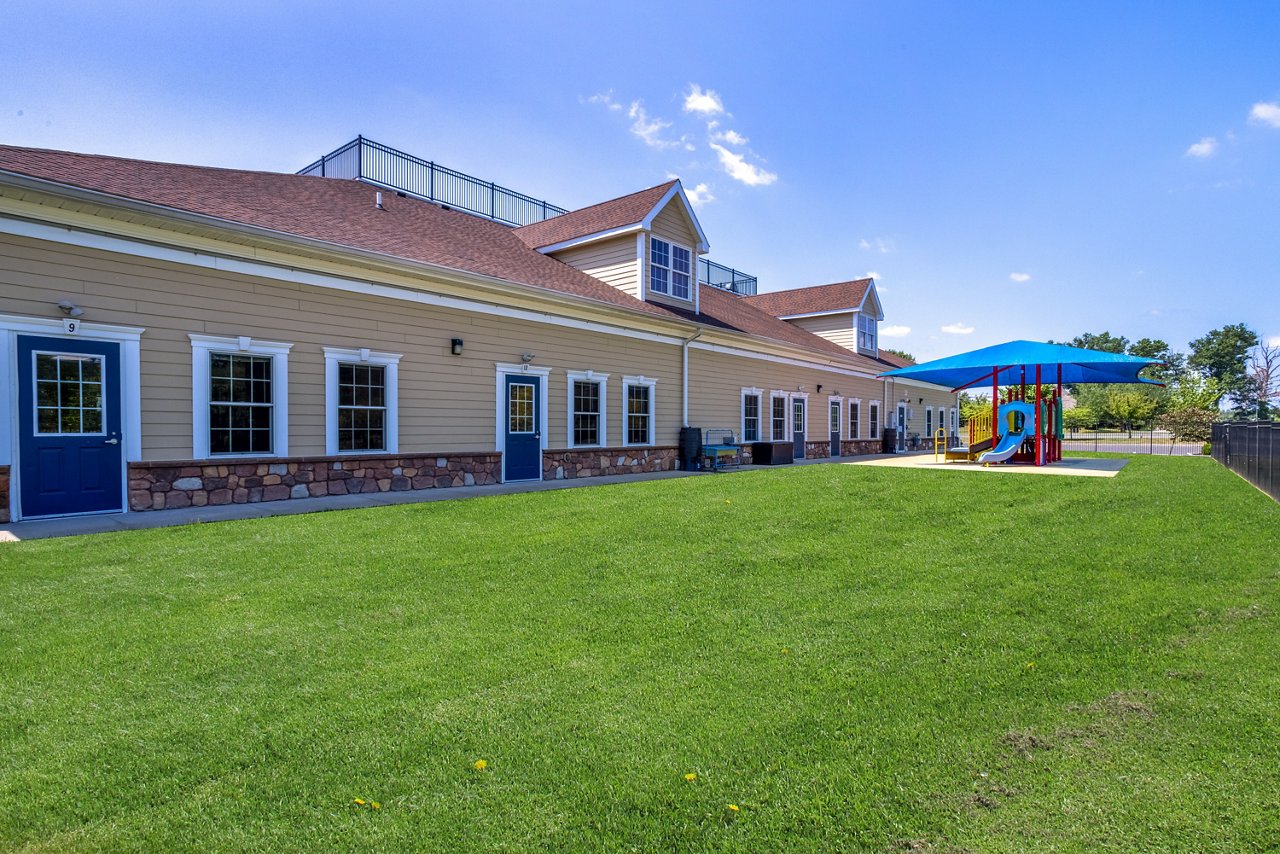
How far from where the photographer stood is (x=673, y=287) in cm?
1652

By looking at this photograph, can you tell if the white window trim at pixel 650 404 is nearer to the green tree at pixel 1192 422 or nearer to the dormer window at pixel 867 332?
the dormer window at pixel 867 332

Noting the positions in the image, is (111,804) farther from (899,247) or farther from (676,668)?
(899,247)

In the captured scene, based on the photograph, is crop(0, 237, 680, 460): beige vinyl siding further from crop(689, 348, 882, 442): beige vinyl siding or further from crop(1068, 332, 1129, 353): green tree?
crop(1068, 332, 1129, 353): green tree

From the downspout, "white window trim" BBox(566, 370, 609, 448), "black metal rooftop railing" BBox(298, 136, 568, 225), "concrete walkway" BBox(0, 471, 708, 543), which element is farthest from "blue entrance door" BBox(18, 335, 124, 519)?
the downspout

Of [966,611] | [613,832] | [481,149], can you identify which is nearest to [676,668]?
[613,832]

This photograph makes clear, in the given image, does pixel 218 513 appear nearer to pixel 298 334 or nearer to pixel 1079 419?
pixel 298 334

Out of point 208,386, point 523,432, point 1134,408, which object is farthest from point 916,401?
point 208,386

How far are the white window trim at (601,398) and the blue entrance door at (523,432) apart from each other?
30.2 inches

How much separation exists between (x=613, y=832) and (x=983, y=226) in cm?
2015

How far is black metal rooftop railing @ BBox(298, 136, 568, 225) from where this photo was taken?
53.4ft

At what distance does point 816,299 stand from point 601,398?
16471mm

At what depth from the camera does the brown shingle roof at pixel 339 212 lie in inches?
332

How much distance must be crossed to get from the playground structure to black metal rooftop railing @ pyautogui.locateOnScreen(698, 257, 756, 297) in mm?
14624

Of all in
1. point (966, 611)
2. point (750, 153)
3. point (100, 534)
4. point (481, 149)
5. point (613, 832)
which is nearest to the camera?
point (613, 832)
